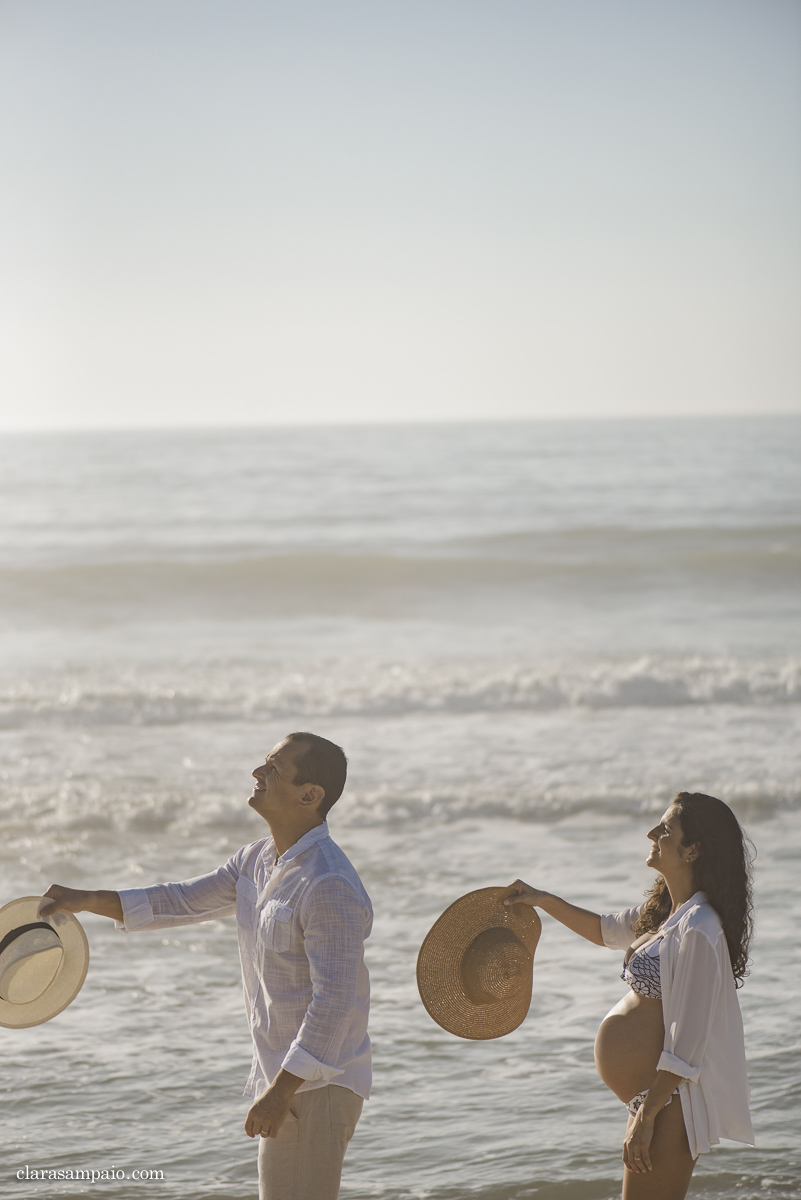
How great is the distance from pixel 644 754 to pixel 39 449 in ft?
233

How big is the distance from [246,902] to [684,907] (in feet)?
3.75

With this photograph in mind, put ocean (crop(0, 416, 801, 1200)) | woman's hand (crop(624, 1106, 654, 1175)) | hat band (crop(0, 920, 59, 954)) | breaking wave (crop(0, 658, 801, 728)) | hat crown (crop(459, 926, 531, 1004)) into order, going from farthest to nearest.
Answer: breaking wave (crop(0, 658, 801, 728)), ocean (crop(0, 416, 801, 1200)), hat crown (crop(459, 926, 531, 1004)), hat band (crop(0, 920, 59, 954)), woman's hand (crop(624, 1106, 654, 1175))

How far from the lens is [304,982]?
9.77 feet

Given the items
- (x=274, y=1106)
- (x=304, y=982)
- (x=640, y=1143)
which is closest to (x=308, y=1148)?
(x=274, y=1106)

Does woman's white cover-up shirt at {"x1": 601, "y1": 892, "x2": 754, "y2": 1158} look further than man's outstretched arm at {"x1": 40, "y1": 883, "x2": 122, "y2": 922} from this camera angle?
No

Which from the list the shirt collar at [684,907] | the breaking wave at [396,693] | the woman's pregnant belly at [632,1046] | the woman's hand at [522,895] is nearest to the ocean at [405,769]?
the breaking wave at [396,693]

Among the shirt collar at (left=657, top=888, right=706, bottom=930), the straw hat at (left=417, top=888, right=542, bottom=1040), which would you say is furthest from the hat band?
the straw hat at (left=417, top=888, right=542, bottom=1040)

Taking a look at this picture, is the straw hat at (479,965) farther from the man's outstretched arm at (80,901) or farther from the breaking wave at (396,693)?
the breaking wave at (396,693)

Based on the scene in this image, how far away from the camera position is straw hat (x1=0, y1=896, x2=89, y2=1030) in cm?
330

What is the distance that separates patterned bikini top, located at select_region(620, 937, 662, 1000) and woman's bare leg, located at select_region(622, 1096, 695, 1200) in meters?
0.26

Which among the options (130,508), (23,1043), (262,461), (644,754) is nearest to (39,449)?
(262,461)

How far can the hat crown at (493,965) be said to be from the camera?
11.2 feet

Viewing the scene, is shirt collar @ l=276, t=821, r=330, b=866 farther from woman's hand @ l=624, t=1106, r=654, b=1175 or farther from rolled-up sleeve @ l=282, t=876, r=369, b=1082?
woman's hand @ l=624, t=1106, r=654, b=1175

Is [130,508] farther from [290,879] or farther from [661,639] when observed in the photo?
[290,879]
